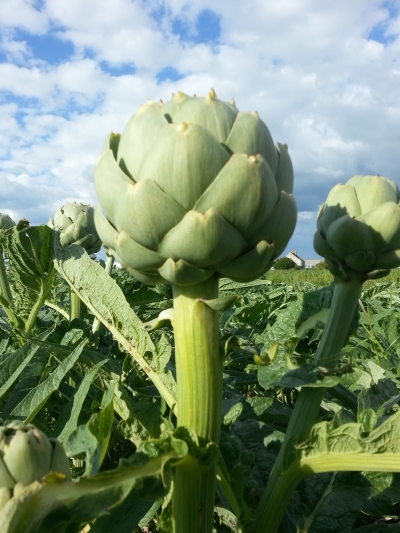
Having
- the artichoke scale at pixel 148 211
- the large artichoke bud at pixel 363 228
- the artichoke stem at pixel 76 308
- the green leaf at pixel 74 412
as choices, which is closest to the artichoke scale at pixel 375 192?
the large artichoke bud at pixel 363 228

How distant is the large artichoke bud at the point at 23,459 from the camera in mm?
474

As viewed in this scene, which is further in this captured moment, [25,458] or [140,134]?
[140,134]

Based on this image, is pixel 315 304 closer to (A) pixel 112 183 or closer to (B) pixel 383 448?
(B) pixel 383 448

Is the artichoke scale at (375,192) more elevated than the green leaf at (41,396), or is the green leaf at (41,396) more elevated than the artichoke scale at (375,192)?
the artichoke scale at (375,192)

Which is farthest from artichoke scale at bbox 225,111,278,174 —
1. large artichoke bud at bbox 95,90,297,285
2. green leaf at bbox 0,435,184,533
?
green leaf at bbox 0,435,184,533

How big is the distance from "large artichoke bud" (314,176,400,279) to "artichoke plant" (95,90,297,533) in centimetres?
19

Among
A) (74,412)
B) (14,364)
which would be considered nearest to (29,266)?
(14,364)

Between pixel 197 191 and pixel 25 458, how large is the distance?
307 millimetres

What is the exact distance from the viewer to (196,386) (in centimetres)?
61

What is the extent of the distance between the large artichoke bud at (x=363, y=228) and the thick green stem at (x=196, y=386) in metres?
0.26

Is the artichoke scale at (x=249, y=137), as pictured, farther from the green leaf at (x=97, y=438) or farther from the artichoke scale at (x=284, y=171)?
the green leaf at (x=97, y=438)

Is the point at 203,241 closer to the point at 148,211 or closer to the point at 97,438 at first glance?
the point at 148,211

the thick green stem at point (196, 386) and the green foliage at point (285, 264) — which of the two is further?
the green foliage at point (285, 264)

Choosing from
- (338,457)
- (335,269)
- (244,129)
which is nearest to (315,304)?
(335,269)
